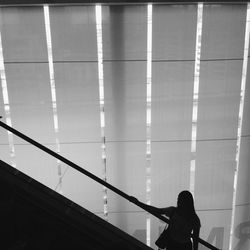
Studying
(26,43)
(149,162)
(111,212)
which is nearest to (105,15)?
(26,43)

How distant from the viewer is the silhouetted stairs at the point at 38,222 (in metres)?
1.52

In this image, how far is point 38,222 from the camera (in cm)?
156

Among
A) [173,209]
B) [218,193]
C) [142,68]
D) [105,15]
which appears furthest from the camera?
[218,193]

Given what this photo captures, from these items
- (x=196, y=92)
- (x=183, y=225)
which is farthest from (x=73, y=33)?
(x=183, y=225)

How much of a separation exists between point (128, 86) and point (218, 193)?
1.96m

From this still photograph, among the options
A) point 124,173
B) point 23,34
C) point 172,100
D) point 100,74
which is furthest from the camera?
point 124,173

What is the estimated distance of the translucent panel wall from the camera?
3031 mm

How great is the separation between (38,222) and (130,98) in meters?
2.00

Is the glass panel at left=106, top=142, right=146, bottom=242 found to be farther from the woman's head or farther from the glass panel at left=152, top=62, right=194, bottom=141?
the woman's head

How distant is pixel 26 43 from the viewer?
3.05 metres

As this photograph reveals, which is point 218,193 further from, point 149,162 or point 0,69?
point 0,69

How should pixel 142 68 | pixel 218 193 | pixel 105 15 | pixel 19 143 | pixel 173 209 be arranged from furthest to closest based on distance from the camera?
pixel 218 193, pixel 19 143, pixel 142 68, pixel 105 15, pixel 173 209

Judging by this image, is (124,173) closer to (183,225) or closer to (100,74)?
(100,74)

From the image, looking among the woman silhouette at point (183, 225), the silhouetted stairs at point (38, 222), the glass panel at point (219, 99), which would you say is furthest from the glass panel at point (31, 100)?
the woman silhouette at point (183, 225)
